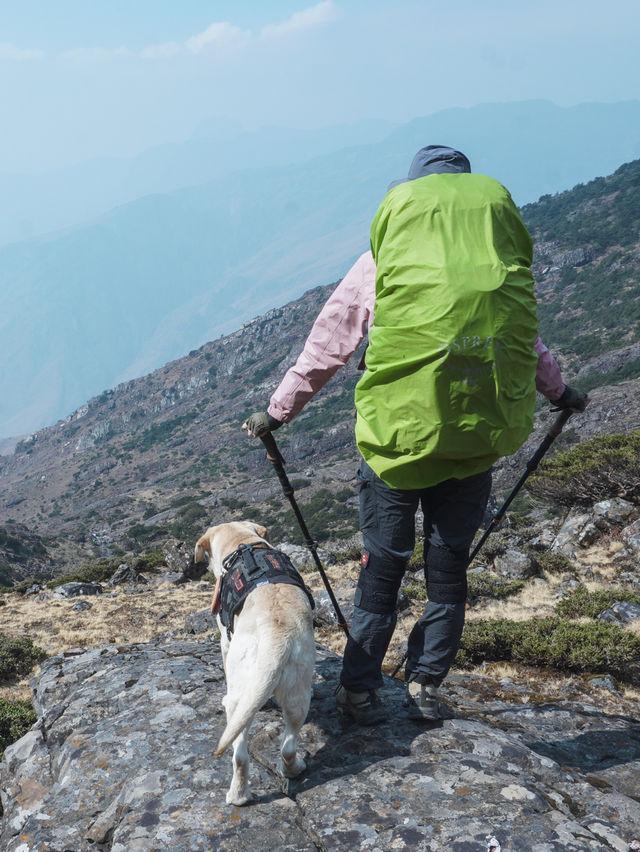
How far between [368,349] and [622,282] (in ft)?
323

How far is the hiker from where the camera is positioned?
2.85 meters

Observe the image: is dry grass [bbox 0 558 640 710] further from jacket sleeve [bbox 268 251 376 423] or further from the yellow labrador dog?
jacket sleeve [bbox 268 251 376 423]

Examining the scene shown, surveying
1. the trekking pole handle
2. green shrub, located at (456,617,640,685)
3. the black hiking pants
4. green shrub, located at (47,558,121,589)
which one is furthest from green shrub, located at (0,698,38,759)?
green shrub, located at (47,558,121,589)

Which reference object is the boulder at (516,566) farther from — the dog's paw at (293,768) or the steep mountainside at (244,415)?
the steep mountainside at (244,415)

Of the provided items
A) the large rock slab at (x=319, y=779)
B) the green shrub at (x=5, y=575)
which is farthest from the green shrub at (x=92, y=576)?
the green shrub at (x=5, y=575)

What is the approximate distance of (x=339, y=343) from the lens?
3.67m

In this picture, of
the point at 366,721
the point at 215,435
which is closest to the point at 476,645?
the point at 366,721

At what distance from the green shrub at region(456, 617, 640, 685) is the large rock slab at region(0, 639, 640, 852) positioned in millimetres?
1196

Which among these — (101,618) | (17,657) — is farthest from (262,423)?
(101,618)

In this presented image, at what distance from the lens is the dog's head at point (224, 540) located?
4.65 meters

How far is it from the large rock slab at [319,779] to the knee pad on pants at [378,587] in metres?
0.85

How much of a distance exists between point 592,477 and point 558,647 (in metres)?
10.9

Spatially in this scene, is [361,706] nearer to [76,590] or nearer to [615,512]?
[615,512]

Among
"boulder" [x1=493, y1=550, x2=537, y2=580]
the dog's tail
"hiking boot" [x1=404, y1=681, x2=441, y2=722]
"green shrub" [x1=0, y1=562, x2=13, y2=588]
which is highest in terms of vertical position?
the dog's tail
